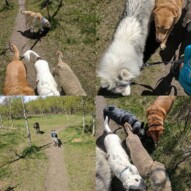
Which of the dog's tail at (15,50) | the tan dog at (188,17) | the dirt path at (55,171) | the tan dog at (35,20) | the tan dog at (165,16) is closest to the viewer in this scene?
the tan dog at (165,16)

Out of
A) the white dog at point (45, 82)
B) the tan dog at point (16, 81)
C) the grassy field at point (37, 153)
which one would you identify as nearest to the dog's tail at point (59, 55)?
the white dog at point (45, 82)

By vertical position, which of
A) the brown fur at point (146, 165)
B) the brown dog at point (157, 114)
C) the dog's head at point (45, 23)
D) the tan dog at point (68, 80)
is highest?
the dog's head at point (45, 23)

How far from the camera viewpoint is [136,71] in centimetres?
622

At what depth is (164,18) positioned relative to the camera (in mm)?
6082

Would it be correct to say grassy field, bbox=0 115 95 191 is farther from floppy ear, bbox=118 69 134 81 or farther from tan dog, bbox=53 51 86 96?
floppy ear, bbox=118 69 134 81

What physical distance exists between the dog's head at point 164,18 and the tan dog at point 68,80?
1377 millimetres

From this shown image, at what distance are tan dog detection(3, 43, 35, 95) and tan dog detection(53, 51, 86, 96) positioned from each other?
0.46 m

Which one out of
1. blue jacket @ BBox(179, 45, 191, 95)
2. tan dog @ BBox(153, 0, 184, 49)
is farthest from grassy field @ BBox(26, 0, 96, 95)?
blue jacket @ BBox(179, 45, 191, 95)

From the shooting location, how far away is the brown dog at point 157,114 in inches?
246

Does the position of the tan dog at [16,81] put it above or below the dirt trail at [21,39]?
below

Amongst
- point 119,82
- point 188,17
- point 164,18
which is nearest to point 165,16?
point 164,18

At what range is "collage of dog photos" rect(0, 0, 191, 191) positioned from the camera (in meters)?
6.19

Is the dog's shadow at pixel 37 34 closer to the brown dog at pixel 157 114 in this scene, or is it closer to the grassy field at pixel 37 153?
the grassy field at pixel 37 153

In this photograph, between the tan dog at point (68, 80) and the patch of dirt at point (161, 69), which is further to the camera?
the patch of dirt at point (161, 69)
